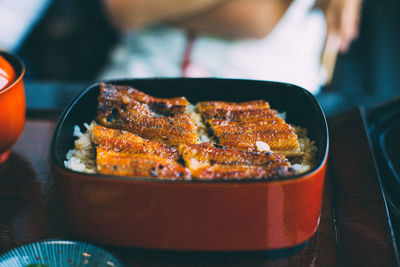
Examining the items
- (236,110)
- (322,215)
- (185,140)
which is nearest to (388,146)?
(322,215)

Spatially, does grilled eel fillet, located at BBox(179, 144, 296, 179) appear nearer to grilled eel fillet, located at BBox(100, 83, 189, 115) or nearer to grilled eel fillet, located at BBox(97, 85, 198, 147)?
grilled eel fillet, located at BBox(97, 85, 198, 147)

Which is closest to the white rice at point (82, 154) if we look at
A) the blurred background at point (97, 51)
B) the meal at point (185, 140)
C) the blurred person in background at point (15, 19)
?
the meal at point (185, 140)

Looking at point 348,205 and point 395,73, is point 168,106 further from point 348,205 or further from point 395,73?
point 395,73

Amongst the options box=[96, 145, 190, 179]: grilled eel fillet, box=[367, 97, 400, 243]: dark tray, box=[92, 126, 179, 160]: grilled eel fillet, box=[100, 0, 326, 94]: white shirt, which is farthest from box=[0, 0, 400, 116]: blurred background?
box=[96, 145, 190, 179]: grilled eel fillet

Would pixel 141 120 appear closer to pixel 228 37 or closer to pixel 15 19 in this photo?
pixel 228 37

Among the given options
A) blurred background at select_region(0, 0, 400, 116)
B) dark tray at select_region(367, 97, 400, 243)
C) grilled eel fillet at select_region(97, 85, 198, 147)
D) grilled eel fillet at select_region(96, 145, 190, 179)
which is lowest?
blurred background at select_region(0, 0, 400, 116)

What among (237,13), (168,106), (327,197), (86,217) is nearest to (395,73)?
(237,13)
